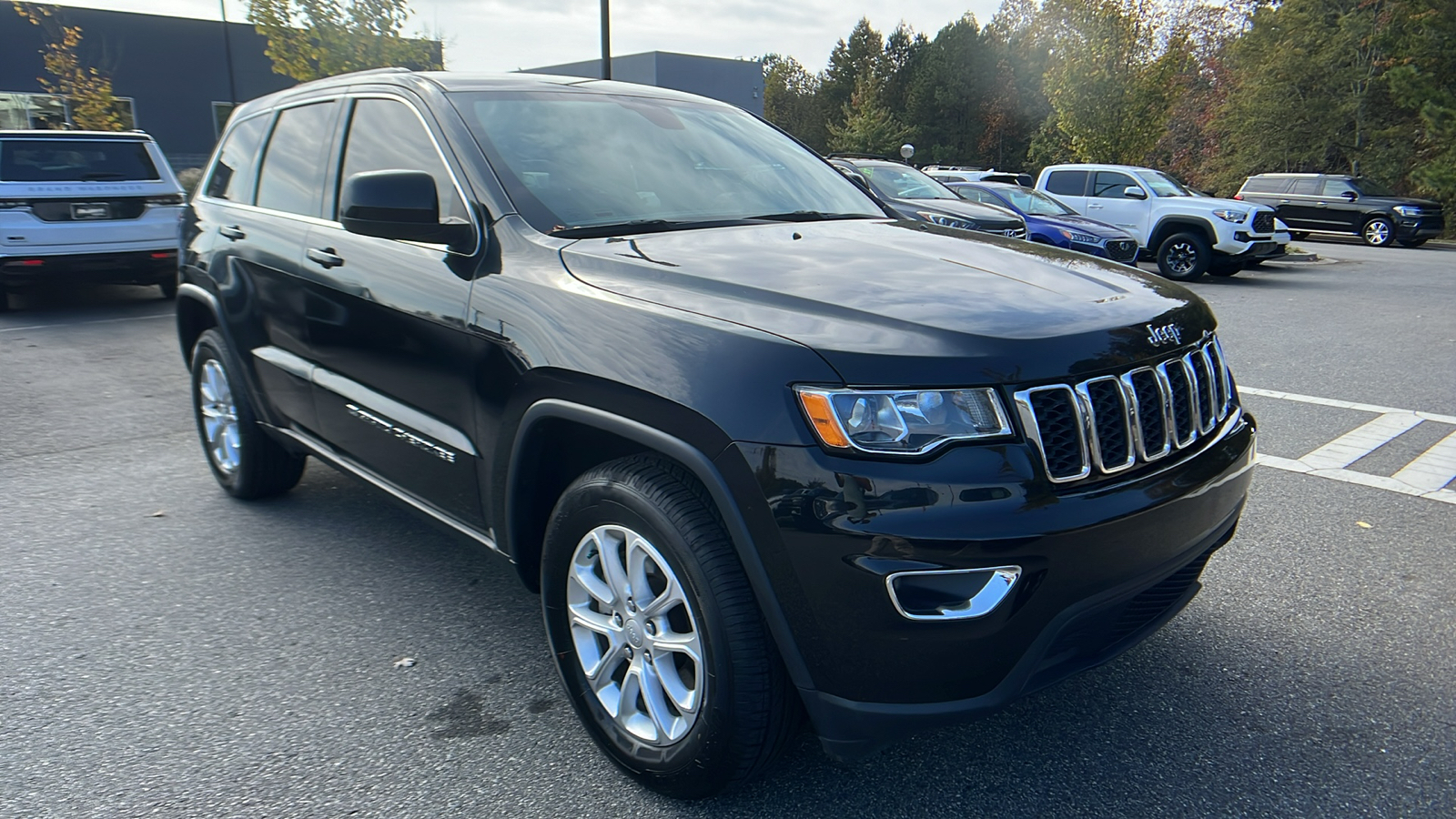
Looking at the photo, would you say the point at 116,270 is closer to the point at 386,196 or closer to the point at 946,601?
the point at 386,196

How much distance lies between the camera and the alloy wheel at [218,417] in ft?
14.6

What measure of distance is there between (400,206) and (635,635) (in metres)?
1.36

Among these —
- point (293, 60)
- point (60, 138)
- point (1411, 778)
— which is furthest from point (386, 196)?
point (293, 60)

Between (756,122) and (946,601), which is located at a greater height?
(756,122)

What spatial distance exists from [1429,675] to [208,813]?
11.0ft

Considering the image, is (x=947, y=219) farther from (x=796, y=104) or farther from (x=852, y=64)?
(x=796, y=104)

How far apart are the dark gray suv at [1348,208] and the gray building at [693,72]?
65.2 ft

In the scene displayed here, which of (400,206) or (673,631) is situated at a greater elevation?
(400,206)

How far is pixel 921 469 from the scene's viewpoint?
196cm

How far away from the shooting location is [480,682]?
297 cm

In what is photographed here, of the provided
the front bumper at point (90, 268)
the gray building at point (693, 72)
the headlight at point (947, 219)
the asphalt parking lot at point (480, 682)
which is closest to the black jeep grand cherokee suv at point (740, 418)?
the asphalt parking lot at point (480, 682)

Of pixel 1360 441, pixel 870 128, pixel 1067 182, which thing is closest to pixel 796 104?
pixel 870 128

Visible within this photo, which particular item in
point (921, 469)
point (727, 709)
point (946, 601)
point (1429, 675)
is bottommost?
point (1429, 675)

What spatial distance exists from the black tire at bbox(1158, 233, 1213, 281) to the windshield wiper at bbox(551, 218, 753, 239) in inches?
511
